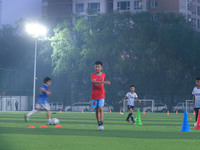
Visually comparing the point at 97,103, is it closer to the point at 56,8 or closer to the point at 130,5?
the point at 130,5

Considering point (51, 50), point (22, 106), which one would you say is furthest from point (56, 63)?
point (22, 106)

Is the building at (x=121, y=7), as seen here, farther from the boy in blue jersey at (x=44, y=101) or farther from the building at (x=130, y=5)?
the boy in blue jersey at (x=44, y=101)

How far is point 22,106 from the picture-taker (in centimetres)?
8488

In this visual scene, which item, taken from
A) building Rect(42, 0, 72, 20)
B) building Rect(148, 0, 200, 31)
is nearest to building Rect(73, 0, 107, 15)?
building Rect(42, 0, 72, 20)

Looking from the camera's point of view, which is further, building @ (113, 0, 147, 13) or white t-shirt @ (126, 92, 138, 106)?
building @ (113, 0, 147, 13)

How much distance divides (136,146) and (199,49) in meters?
62.9

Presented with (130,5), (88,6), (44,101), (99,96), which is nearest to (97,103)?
(99,96)

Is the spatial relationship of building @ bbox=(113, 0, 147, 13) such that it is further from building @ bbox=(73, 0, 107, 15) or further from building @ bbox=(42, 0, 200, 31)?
building @ bbox=(73, 0, 107, 15)

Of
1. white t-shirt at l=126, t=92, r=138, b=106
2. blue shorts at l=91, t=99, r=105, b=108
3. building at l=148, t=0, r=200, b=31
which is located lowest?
blue shorts at l=91, t=99, r=105, b=108

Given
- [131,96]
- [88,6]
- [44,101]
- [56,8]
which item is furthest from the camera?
[56,8]

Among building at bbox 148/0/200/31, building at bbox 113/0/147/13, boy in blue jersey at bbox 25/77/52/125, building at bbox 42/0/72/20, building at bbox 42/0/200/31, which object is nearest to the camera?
boy in blue jersey at bbox 25/77/52/125

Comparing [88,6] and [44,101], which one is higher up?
[88,6]

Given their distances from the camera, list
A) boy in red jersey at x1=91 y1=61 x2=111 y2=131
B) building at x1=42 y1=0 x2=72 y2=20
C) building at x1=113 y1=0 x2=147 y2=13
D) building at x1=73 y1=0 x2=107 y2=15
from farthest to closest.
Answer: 1. building at x1=42 y1=0 x2=72 y2=20
2. building at x1=73 y1=0 x2=107 y2=15
3. building at x1=113 y1=0 x2=147 y2=13
4. boy in red jersey at x1=91 y1=61 x2=111 y2=131

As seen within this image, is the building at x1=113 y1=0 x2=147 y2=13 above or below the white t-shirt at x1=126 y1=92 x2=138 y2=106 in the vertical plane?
above
